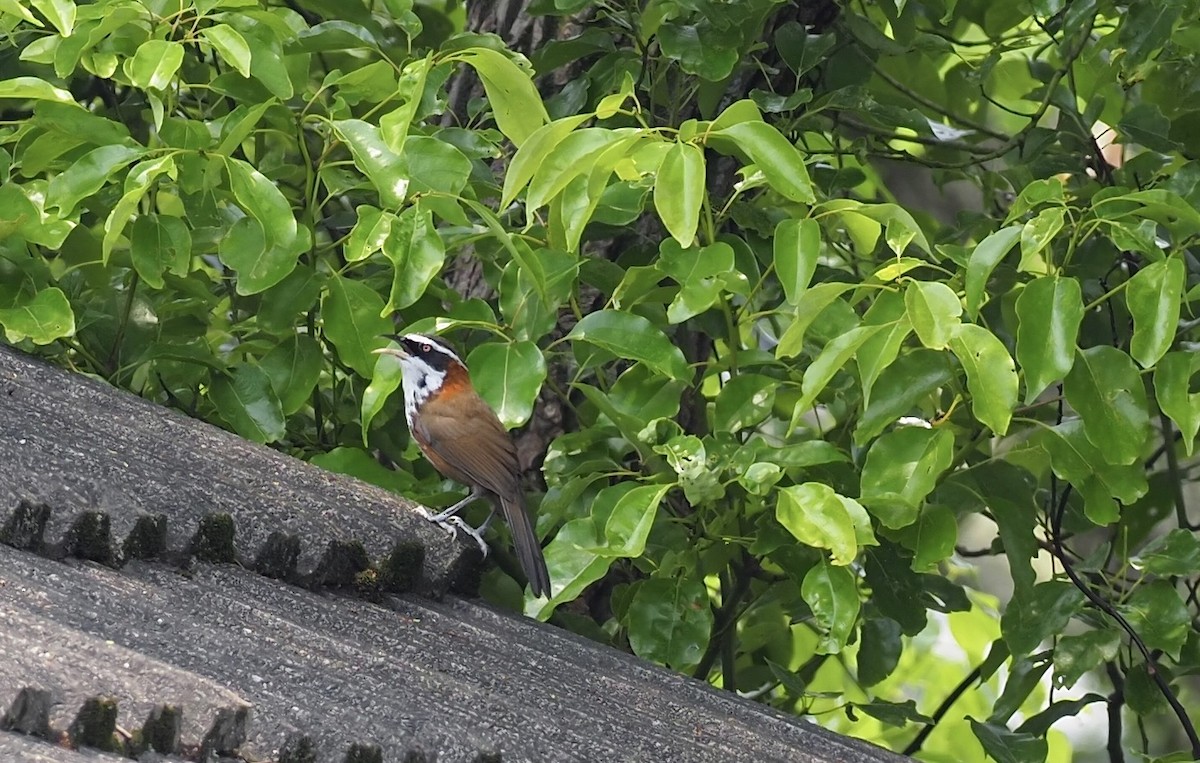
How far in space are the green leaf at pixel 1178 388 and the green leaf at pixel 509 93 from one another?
4.48 feet

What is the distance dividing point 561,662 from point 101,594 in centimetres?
101

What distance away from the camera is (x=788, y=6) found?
4.57 meters

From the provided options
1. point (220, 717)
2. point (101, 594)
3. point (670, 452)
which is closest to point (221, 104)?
point (670, 452)

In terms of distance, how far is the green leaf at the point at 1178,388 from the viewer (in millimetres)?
3064

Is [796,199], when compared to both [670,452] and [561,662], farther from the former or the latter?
[561,662]

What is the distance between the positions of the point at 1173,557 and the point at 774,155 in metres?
1.51

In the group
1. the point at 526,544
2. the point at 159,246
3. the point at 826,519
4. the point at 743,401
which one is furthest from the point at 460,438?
the point at 826,519

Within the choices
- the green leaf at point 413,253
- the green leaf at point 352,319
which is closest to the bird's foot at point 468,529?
the green leaf at point 352,319

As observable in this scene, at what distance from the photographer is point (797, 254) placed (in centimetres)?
314

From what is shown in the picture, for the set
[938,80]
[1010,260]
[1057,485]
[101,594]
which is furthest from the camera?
[938,80]

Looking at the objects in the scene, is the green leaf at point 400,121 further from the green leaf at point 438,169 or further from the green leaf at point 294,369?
the green leaf at point 294,369

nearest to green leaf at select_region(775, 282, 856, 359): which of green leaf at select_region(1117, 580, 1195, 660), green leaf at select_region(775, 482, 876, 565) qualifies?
green leaf at select_region(775, 482, 876, 565)

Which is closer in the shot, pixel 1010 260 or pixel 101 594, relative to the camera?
pixel 101 594

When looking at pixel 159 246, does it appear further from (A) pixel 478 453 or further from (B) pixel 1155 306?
(B) pixel 1155 306
